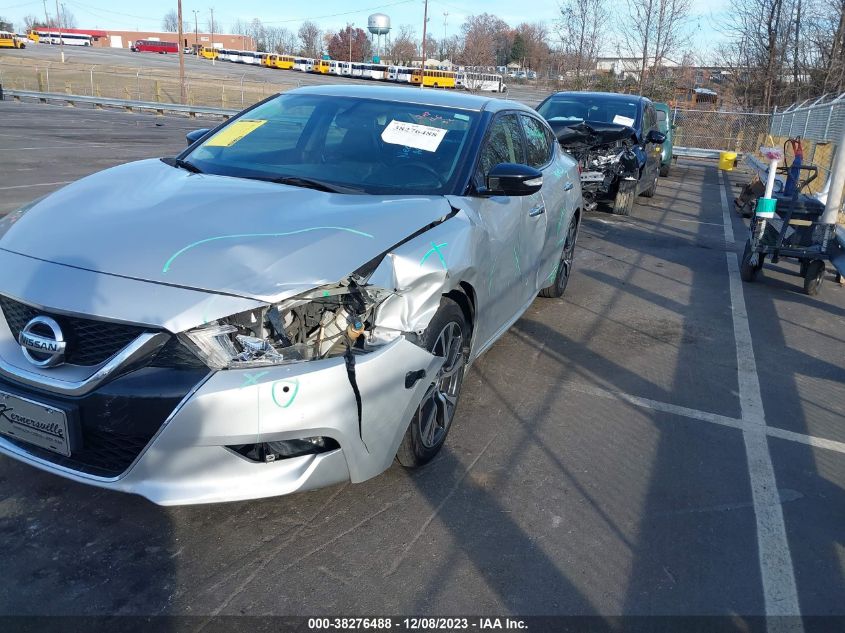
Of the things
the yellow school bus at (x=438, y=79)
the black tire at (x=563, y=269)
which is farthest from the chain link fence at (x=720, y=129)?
the yellow school bus at (x=438, y=79)

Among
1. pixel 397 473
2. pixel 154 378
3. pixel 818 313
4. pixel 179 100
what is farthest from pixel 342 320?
pixel 179 100

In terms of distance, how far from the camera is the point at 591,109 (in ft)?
40.5

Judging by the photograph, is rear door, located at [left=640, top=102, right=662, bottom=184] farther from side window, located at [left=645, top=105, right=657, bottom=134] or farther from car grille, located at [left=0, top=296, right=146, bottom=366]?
car grille, located at [left=0, top=296, right=146, bottom=366]

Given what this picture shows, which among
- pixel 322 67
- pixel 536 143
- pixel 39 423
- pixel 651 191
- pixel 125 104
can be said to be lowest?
pixel 651 191

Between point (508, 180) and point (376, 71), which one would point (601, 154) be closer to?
point (508, 180)

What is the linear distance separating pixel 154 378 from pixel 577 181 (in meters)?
4.86

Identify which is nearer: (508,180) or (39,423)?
(39,423)

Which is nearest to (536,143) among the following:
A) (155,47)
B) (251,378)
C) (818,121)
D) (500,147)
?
(500,147)

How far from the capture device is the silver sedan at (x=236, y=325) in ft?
8.42

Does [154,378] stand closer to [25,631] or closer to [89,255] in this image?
[89,255]

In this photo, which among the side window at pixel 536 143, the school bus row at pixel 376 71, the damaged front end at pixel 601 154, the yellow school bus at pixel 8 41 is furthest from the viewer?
the yellow school bus at pixel 8 41

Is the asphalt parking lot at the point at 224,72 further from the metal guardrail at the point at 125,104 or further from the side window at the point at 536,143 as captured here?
the side window at the point at 536,143

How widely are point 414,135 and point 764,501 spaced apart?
2731mm

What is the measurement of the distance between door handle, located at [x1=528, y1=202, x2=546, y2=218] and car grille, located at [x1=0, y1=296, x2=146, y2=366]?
289 centimetres
